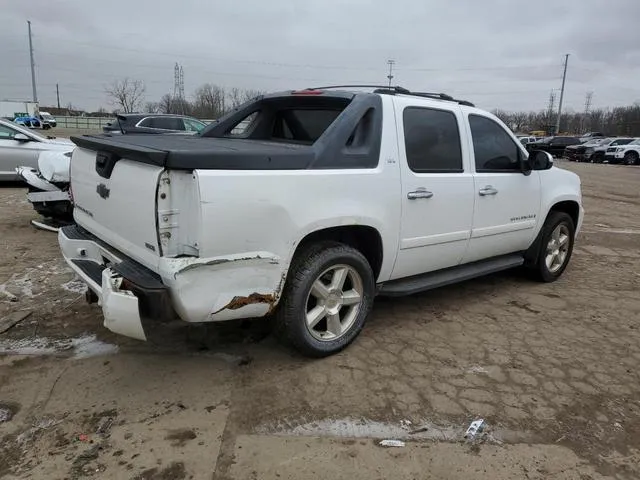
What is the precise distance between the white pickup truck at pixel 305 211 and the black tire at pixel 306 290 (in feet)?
0.04

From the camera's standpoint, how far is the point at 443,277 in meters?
4.34

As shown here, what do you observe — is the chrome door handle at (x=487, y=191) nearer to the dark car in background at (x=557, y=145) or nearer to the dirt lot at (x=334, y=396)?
the dirt lot at (x=334, y=396)

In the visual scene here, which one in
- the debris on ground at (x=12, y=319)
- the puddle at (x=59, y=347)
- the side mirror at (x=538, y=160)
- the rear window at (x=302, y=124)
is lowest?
the puddle at (x=59, y=347)

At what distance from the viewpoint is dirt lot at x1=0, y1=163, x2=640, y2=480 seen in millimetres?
2600

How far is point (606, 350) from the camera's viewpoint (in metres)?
3.99

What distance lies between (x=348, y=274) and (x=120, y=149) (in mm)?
1710

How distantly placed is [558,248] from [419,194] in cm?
262

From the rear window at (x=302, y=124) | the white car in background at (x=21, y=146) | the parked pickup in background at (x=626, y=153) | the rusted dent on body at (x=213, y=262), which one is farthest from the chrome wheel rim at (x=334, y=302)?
the parked pickup in background at (x=626, y=153)

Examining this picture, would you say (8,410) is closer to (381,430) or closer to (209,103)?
(381,430)

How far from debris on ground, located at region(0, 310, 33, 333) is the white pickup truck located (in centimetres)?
93

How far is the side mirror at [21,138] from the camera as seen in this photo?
10.4m

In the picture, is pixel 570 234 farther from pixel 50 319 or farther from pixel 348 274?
pixel 50 319

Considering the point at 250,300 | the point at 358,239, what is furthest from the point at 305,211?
the point at 358,239

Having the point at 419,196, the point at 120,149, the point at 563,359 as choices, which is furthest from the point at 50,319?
the point at 563,359
